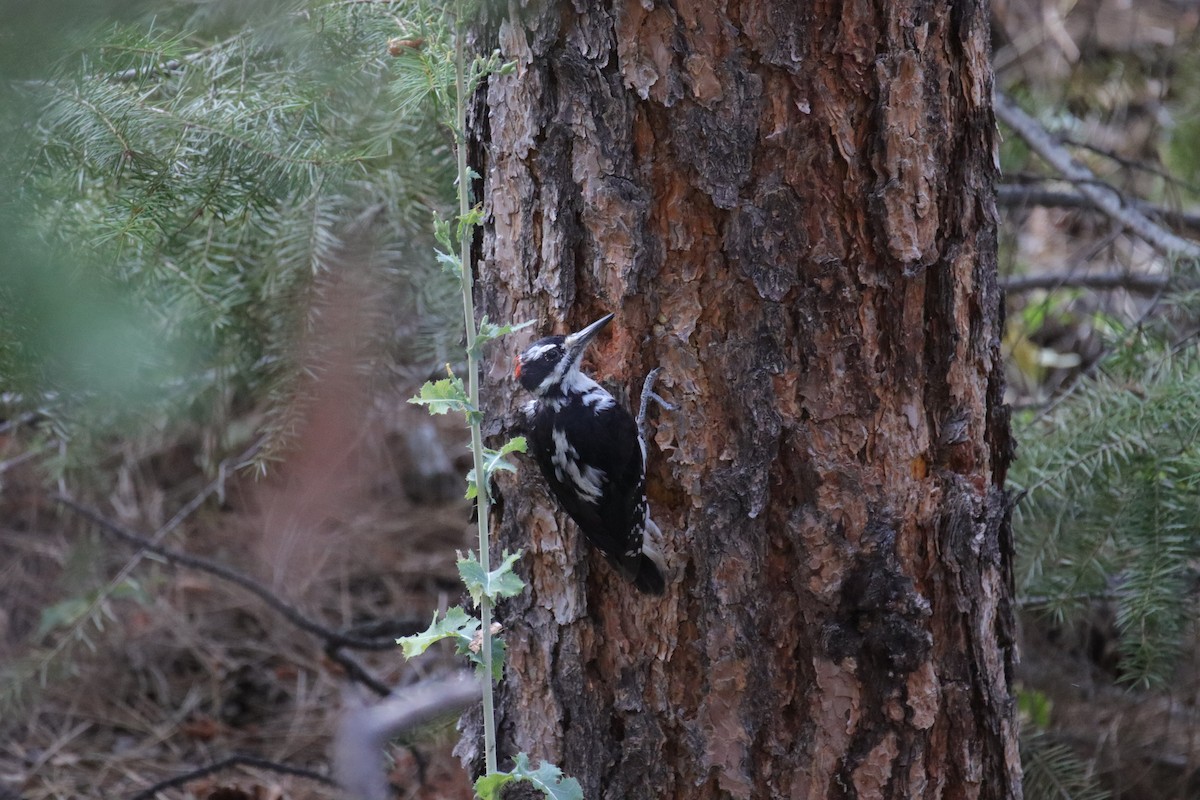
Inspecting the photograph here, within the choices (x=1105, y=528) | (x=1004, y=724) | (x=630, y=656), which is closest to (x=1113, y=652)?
(x=1105, y=528)

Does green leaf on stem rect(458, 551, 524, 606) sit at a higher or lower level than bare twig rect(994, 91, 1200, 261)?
lower

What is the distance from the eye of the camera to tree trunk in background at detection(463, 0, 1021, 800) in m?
1.87

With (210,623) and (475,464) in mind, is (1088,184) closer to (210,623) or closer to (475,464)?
(475,464)

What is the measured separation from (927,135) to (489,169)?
82 centimetres

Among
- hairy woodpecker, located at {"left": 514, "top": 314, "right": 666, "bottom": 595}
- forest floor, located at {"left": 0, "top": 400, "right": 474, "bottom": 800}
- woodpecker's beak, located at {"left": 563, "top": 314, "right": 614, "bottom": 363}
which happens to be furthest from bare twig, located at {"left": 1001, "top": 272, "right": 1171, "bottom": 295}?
forest floor, located at {"left": 0, "top": 400, "right": 474, "bottom": 800}

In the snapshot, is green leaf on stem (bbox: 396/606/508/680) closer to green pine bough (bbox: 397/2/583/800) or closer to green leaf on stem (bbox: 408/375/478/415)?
green pine bough (bbox: 397/2/583/800)

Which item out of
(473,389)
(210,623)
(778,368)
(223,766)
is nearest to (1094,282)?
(778,368)

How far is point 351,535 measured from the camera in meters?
4.50

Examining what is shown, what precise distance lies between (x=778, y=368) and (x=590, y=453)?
550mm

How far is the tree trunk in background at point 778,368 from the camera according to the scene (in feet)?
6.14

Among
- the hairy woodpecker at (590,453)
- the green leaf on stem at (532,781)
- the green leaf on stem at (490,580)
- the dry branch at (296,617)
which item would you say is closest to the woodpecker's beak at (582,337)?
the hairy woodpecker at (590,453)

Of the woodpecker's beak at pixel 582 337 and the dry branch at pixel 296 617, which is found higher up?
the woodpecker's beak at pixel 582 337

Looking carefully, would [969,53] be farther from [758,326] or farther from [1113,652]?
[1113,652]

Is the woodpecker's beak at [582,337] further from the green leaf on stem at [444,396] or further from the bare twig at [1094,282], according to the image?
the bare twig at [1094,282]
